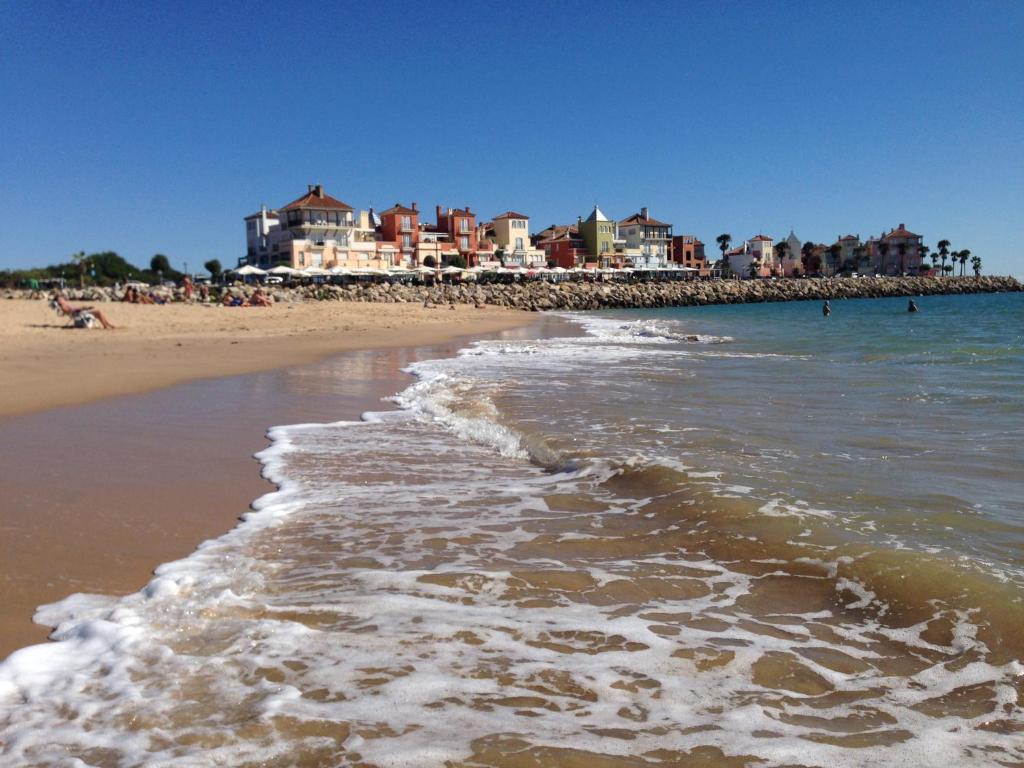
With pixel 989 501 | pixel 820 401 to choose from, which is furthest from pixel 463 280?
pixel 989 501

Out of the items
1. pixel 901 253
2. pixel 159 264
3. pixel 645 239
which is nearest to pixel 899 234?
pixel 901 253

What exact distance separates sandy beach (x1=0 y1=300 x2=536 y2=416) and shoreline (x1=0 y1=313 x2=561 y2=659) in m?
1.16

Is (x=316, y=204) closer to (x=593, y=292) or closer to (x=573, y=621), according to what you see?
(x=593, y=292)

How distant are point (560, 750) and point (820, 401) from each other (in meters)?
8.18

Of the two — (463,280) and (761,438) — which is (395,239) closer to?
(463,280)

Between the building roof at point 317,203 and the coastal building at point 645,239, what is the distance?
37899 mm

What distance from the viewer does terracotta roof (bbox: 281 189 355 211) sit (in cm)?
7044

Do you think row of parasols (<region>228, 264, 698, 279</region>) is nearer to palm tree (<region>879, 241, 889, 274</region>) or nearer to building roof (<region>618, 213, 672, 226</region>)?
building roof (<region>618, 213, 672, 226</region>)

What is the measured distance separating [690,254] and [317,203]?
57888 millimetres

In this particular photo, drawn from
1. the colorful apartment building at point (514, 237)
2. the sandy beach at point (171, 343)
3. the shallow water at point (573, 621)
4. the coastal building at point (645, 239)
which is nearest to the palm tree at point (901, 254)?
the coastal building at point (645, 239)

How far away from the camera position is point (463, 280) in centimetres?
7319

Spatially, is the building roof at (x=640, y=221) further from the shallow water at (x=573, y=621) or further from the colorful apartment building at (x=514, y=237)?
the shallow water at (x=573, y=621)

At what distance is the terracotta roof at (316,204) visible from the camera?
231 ft

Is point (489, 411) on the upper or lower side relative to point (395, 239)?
lower
